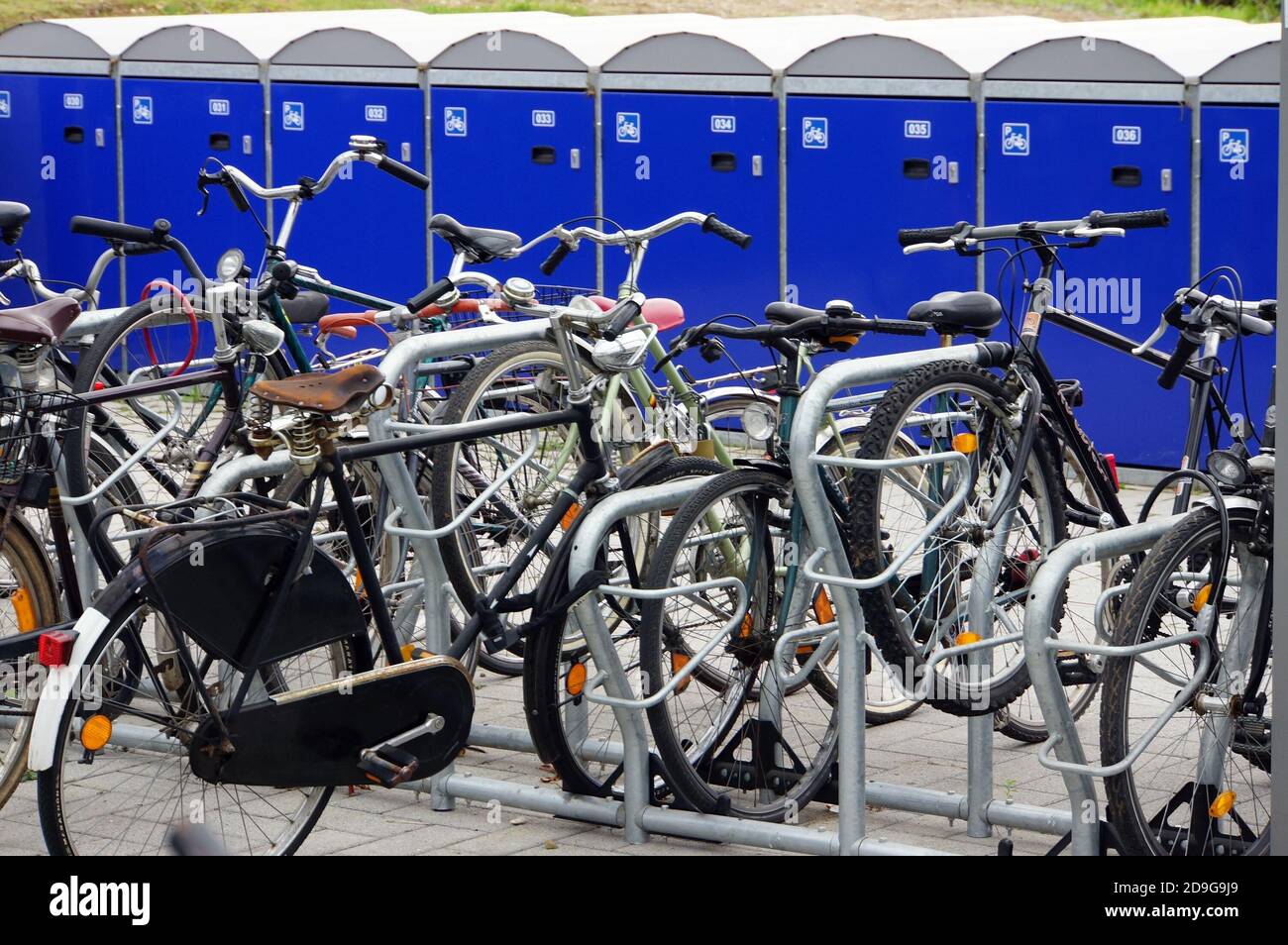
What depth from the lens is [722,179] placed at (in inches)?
390

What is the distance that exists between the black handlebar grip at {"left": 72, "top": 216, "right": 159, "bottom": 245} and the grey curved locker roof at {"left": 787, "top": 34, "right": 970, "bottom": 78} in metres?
4.73

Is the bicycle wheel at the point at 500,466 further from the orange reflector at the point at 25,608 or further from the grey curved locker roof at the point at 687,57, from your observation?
the grey curved locker roof at the point at 687,57

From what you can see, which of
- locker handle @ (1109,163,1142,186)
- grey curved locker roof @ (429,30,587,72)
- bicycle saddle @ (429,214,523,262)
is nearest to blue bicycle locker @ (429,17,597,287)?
grey curved locker roof @ (429,30,587,72)

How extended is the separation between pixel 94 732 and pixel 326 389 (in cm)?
81

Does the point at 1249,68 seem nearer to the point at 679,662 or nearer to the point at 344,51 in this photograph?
the point at 344,51

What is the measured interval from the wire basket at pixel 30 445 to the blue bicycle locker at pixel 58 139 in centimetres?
782

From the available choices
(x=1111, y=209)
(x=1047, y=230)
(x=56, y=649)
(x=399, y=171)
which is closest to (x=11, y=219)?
(x=399, y=171)

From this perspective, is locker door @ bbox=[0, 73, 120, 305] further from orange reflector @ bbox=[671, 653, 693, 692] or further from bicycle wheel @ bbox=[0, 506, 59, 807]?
orange reflector @ bbox=[671, 653, 693, 692]

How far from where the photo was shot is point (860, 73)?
9398 mm

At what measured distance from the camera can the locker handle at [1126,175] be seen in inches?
348

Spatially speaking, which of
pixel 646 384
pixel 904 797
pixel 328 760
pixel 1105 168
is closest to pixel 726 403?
pixel 646 384

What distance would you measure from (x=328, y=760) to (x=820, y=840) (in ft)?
3.46

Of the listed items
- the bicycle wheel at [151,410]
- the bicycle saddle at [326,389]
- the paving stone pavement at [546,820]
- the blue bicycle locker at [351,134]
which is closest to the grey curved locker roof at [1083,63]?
the blue bicycle locker at [351,134]
